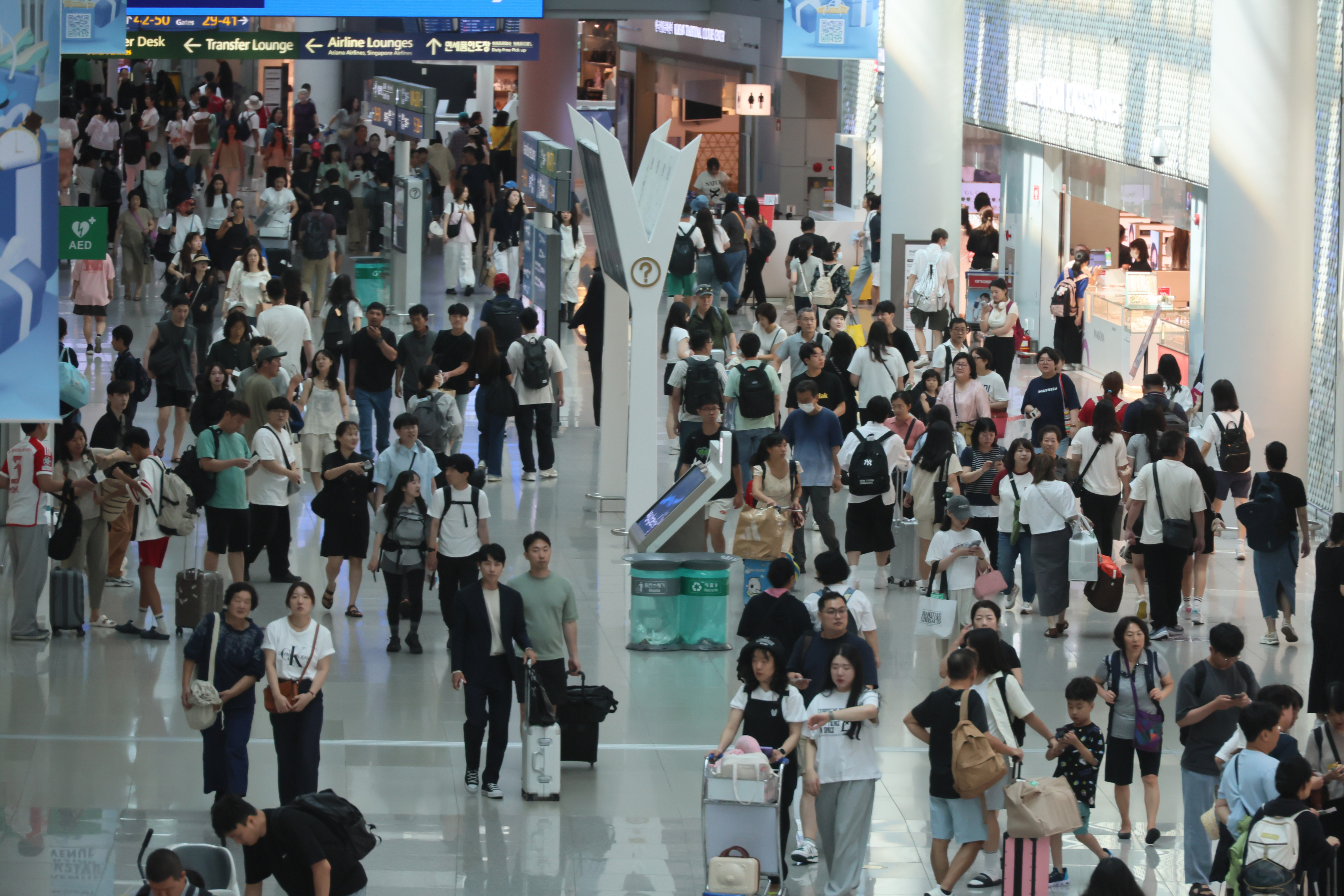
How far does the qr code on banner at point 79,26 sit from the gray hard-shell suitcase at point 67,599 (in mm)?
8335

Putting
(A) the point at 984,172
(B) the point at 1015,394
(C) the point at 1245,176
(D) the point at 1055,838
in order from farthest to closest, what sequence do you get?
(A) the point at 984,172, (B) the point at 1015,394, (C) the point at 1245,176, (D) the point at 1055,838

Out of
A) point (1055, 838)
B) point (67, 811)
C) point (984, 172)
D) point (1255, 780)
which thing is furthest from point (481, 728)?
point (984, 172)

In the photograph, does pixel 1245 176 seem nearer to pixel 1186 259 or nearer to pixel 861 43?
pixel 1186 259

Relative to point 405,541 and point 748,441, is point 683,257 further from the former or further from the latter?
point 405,541

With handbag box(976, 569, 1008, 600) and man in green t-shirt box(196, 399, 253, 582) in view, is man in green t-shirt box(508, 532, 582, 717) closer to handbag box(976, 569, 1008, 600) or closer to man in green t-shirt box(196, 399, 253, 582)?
handbag box(976, 569, 1008, 600)

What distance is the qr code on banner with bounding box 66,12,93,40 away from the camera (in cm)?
1897

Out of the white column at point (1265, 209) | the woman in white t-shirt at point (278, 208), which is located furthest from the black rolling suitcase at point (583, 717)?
the woman in white t-shirt at point (278, 208)

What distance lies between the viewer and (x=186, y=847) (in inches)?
285

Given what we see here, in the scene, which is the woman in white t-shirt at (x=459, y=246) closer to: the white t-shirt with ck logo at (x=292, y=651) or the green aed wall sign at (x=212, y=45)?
the green aed wall sign at (x=212, y=45)

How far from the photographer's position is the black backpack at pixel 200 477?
12750 millimetres

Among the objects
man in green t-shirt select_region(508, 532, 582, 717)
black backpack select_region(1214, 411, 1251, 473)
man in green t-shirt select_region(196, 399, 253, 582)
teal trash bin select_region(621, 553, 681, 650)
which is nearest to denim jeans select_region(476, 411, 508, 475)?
man in green t-shirt select_region(196, 399, 253, 582)

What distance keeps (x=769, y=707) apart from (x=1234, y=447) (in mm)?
7131

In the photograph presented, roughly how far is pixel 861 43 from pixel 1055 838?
1846 cm

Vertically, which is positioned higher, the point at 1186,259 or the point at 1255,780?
the point at 1186,259
